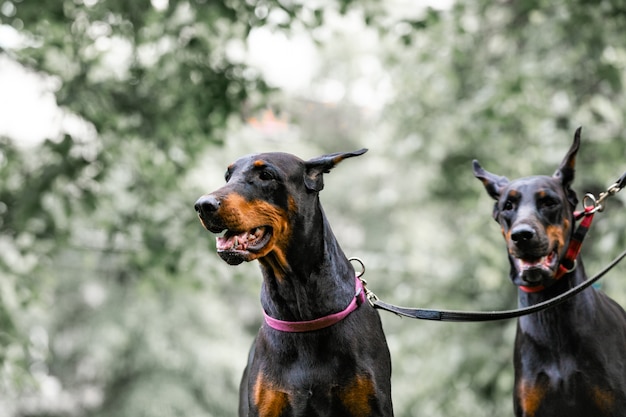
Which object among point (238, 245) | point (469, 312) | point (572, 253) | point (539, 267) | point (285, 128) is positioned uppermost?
point (285, 128)

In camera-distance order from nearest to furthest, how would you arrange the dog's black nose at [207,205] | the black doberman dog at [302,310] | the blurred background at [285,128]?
the dog's black nose at [207,205] < the black doberman dog at [302,310] < the blurred background at [285,128]

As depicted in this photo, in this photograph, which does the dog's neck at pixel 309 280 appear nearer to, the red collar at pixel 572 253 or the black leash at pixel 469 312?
the black leash at pixel 469 312

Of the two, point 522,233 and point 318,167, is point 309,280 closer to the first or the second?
point 318,167

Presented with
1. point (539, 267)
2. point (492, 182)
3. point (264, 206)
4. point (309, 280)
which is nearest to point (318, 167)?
point (264, 206)

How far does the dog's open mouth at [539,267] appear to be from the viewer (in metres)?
4.50

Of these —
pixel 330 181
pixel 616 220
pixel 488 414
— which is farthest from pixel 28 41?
pixel 330 181

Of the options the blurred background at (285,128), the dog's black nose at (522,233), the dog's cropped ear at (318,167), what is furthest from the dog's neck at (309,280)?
the blurred background at (285,128)

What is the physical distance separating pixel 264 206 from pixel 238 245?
0.22 meters

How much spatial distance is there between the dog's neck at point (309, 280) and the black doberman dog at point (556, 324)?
3.16 feet

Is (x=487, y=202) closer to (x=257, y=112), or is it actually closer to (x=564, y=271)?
(x=257, y=112)

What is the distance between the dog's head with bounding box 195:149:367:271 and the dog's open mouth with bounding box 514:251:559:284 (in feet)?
3.81

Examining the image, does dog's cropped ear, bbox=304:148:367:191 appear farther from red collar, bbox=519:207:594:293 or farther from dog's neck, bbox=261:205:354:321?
red collar, bbox=519:207:594:293

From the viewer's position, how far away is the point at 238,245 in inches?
144

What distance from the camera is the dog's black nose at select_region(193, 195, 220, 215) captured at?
352 cm
